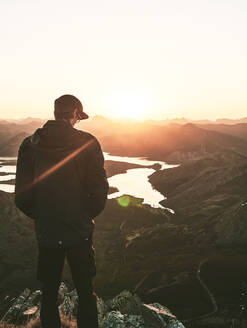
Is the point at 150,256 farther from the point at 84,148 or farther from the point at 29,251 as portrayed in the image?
the point at 84,148

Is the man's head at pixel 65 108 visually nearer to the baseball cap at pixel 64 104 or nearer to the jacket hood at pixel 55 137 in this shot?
the baseball cap at pixel 64 104

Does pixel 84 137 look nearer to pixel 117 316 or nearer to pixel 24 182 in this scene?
pixel 24 182

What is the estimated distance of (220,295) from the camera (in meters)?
40.9

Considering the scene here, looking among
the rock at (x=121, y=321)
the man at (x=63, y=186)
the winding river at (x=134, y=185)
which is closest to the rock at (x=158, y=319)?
the rock at (x=121, y=321)

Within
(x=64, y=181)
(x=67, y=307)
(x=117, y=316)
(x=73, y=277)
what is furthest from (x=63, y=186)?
(x=67, y=307)

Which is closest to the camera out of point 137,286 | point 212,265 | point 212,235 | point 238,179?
point 137,286

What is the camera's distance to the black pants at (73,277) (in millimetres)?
4547

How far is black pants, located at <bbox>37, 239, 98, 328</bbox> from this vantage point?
179 inches

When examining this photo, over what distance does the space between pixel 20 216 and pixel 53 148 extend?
6478 cm

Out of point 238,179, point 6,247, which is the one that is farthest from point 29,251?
point 238,179

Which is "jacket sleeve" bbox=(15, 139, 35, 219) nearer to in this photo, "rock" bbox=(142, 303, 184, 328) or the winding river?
"rock" bbox=(142, 303, 184, 328)

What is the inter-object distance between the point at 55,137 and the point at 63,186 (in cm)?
64

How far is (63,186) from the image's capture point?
4344 millimetres

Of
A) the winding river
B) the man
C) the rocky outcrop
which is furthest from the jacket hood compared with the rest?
the winding river
